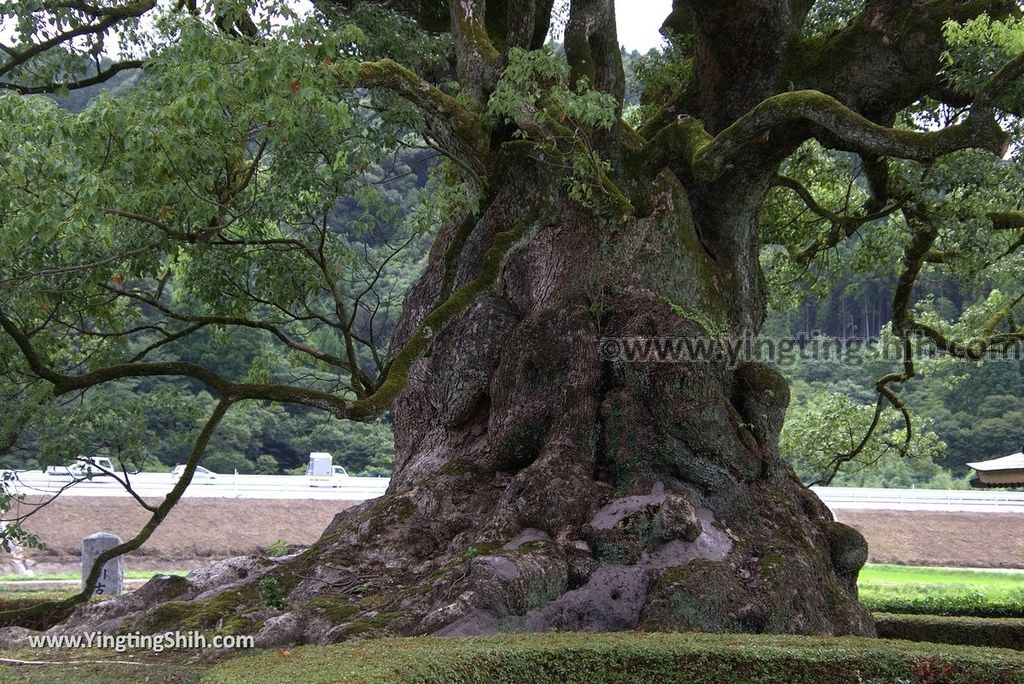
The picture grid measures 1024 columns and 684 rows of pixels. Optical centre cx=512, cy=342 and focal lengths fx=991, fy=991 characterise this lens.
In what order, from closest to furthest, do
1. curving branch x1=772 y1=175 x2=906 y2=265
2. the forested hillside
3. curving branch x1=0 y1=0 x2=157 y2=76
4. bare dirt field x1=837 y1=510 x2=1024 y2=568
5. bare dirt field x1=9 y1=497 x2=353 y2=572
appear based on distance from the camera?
curving branch x1=0 y1=0 x2=157 y2=76, curving branch x1=772 y1=175 x2=906 y2=265, bare dirt field x1=9 y1=497 x2=353 y2=572, bare dirt field x1=837 y1=510 x2=1024 y2=568, the forested hillside

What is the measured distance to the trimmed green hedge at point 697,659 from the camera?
5852 mm

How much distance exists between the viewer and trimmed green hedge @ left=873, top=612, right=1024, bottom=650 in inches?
420

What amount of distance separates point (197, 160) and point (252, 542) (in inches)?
766

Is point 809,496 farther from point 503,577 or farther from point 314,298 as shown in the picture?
point 314,298

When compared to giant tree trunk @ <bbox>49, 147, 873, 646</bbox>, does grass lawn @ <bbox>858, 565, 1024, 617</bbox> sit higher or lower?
lower

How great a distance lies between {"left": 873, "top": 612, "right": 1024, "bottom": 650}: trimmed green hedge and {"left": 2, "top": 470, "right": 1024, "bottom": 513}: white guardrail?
1621cm

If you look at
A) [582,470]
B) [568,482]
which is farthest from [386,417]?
[568,482]

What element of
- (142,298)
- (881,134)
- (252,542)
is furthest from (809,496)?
(252,542)

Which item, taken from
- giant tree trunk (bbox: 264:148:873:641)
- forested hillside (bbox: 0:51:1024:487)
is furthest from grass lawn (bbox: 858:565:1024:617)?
giant tree trunk (bbox: 264:148:873:641)

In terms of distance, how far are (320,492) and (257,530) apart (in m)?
2.81

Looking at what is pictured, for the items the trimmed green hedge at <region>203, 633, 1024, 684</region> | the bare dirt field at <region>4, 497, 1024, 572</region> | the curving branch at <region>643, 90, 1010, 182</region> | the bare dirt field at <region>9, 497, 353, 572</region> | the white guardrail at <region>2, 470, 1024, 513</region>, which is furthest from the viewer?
the white guardrail at <region>2, 470, 1024, 513</region>

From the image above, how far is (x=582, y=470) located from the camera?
8.47 metres

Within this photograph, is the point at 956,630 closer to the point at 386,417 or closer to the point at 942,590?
the point at 942,590

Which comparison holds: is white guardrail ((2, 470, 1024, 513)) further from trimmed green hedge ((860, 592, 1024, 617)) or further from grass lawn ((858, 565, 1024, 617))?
trimmed green hedge ((860, 592, 1024, 617))
